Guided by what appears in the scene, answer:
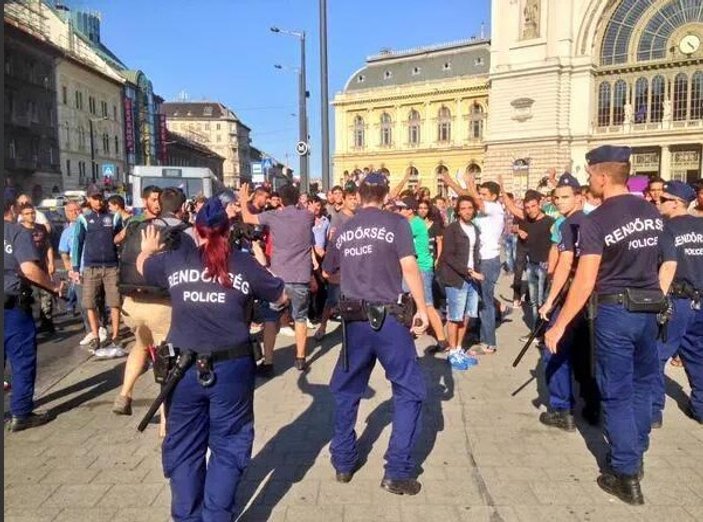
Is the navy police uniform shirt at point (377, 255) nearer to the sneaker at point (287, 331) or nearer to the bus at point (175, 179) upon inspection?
the sneaker at point (287, 331)

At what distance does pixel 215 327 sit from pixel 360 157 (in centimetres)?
8027

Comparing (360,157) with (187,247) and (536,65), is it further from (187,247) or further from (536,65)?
(187,247)

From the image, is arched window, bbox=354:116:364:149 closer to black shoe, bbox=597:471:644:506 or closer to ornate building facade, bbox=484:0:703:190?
ornate building facade, bbox=484:0:703:190

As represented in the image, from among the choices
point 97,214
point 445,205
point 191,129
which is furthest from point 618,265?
point 191,129

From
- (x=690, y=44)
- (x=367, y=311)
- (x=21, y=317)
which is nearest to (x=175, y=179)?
(x=21, y=317)

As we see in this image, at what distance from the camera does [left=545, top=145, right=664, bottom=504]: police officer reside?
12.6ft

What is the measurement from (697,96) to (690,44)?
411cm

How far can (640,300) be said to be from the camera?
152 inches

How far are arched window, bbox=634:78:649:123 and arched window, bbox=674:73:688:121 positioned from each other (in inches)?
87.4

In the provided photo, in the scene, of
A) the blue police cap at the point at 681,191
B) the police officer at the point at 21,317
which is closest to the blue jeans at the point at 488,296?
the blue police cap at the point at 681,191

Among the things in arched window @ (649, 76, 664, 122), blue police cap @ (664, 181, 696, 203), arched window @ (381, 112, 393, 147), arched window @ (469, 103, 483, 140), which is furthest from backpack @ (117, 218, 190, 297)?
arched window @ (381, 112, 393, 147)

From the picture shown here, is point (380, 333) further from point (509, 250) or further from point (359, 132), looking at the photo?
point (359, 132)

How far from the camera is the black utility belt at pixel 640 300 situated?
3.86 m

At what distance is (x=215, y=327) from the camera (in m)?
3.27
